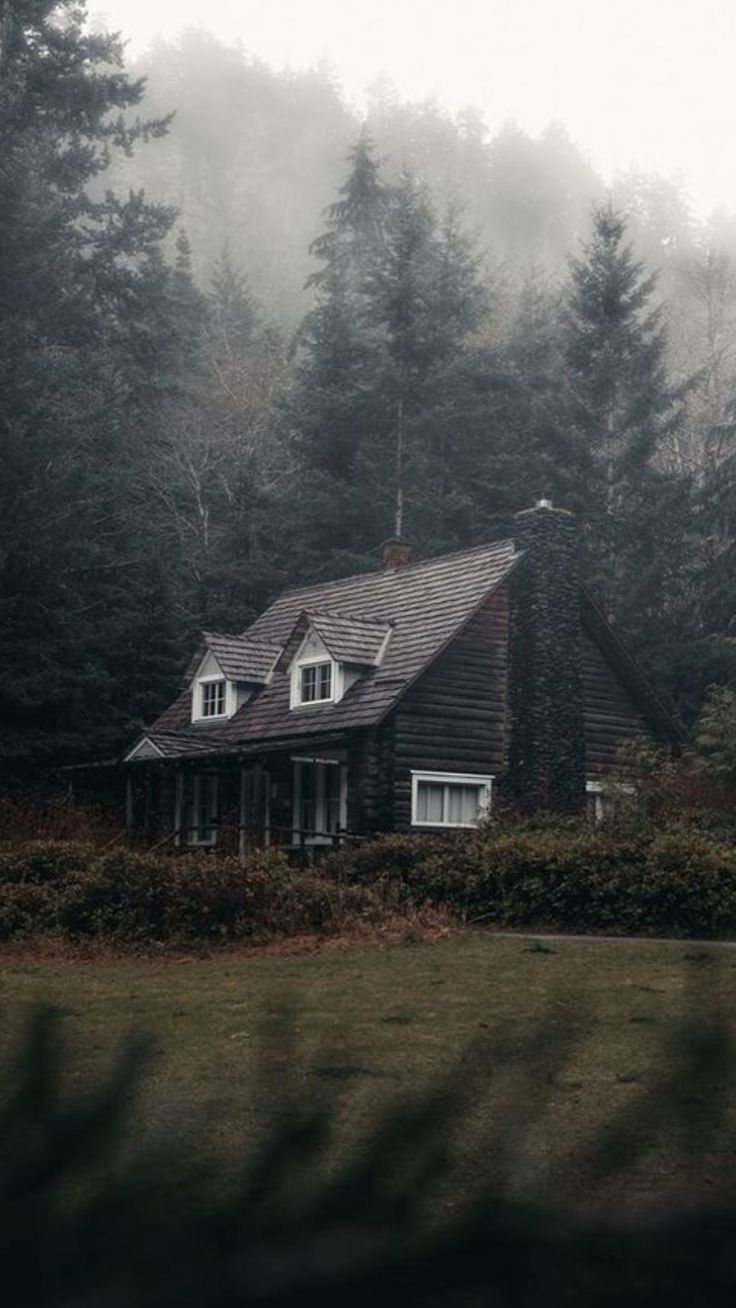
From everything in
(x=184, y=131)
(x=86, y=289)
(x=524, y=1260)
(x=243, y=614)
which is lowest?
(x=524, y=1260)

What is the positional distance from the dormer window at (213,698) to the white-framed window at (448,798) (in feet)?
19.2

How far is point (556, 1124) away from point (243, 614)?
1485 inches

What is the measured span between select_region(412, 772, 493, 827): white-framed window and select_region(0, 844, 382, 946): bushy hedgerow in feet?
29.8

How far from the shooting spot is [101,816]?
30.5m

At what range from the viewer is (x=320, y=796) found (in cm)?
2734

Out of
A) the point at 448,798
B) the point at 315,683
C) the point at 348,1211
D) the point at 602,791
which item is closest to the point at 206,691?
the point at 315,683

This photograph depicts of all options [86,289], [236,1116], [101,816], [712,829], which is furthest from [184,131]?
[236,1116]

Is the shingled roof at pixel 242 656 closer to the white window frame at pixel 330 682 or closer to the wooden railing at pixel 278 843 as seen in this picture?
the white window frame at pixel 330 682

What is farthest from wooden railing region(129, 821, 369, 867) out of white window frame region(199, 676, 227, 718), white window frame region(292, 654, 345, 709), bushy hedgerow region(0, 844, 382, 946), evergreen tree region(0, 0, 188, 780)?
evergreen tree region(0, 0, 188, 780)

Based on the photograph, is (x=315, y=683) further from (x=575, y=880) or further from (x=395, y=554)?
(x=575, y=880)

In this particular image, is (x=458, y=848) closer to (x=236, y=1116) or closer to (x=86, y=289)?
(x=236, y=1116)

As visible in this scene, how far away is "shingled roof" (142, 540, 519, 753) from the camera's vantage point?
26.5 metres

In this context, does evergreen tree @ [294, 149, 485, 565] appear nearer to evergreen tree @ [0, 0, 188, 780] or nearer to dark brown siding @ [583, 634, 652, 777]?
evergreen tree @ [0, 0, 188, 780]

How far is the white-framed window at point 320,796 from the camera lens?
26469mm
